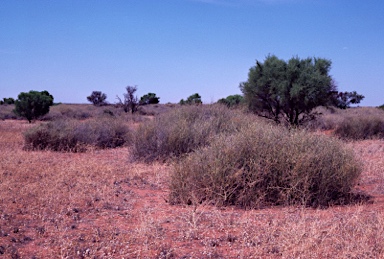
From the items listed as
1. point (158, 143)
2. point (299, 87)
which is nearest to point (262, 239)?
point (158, 143)

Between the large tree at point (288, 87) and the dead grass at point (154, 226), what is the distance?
33.1 ft

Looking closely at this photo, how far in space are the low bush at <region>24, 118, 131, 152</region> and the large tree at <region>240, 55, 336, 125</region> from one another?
707 centimetres

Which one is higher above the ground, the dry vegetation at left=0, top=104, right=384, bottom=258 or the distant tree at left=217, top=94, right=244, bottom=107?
the distant tree at left=217, top=94, right=244, bottom=107

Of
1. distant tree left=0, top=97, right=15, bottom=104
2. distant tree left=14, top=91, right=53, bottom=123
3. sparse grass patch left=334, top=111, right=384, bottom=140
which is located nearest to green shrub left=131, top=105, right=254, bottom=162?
sparse grass patch left=334, top=111, right=384, bottom=140

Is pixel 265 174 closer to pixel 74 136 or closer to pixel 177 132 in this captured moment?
pixel 177 132

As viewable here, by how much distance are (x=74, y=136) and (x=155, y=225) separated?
33.9 ft

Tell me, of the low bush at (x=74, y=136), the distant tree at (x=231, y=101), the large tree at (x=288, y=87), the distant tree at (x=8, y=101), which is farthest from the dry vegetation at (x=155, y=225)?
the distant tree at (x=8, y=101)

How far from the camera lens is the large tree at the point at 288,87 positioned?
17.8 m

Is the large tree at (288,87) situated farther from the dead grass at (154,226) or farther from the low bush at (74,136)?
the dead grass at (154,226)

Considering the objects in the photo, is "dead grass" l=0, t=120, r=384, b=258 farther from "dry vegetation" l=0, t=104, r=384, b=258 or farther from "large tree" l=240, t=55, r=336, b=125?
"large tree" l=240, t=55, r=336, b=125

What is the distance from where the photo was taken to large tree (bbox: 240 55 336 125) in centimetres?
1775

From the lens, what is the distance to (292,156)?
6.75 meters

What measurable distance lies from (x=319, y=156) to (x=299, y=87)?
1130 cm

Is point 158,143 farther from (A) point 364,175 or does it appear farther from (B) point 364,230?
(B) point 364,230
